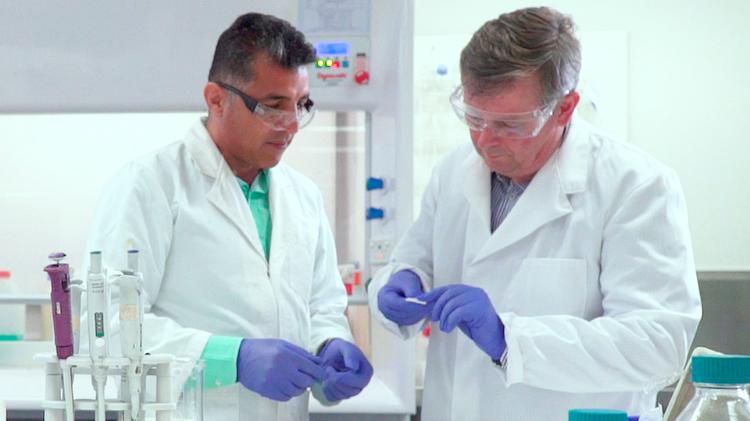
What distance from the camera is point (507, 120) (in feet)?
6.91

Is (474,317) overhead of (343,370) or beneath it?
overhead

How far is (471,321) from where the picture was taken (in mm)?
2049

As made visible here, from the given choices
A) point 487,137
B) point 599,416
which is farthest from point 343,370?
point 599,416

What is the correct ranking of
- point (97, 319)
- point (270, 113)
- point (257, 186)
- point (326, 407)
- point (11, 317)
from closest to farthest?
1. point (97, 319)
2. point (270, 113)
3. point (257, 186)
4. point (326, 407)
5. point (11, 317)

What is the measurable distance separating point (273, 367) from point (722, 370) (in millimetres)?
1253

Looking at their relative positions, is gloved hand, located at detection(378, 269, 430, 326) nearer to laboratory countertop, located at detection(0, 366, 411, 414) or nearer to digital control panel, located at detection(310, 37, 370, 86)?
laboratory countertop, located at detection(0, 366, 411, 414)

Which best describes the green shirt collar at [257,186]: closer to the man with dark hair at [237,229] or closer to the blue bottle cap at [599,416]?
the man with dark hair at [237,229]

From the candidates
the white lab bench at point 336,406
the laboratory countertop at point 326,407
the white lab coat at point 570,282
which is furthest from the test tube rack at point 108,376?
the laboratory countertop at point 326,407

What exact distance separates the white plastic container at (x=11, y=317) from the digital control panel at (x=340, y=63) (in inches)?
52.6

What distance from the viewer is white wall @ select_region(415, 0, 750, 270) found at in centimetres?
463

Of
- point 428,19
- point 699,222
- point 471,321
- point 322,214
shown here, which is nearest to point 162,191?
point 322,214

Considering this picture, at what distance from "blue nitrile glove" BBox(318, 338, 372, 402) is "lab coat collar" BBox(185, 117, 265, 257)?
0.28 m

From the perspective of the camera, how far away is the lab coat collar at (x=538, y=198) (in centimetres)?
221

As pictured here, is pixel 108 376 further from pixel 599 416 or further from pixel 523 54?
pixel 523 54
